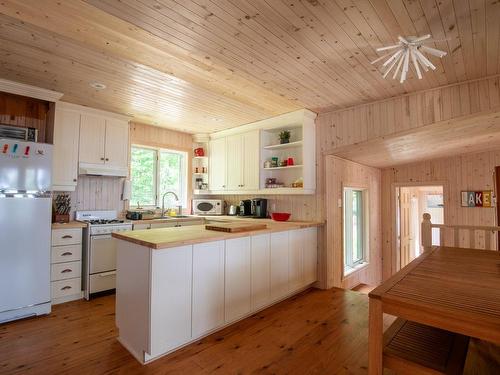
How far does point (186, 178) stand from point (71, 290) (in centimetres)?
254

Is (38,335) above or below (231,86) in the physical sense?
below

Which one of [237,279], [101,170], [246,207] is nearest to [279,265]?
[237,279]

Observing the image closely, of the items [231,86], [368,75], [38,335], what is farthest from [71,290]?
[368,75]

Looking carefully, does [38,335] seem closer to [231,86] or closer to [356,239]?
[231,86]

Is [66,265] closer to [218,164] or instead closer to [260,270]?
[260,270]

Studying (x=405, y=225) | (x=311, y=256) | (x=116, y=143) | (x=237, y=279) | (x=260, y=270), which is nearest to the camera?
(x=237, y=279)

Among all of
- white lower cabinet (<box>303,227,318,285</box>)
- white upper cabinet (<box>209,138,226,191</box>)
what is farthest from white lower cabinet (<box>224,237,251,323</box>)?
white upper cabinet (<box>209,138,226,191</box>)

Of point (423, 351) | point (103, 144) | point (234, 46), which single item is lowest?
point (423, 351)

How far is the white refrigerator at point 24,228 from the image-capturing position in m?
2.67

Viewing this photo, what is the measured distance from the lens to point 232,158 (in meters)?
4.70

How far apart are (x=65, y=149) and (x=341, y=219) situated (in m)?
3.88

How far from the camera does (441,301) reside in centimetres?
130

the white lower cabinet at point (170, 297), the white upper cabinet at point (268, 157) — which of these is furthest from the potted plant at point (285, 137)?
the white lower cabinet at point (170, 297)

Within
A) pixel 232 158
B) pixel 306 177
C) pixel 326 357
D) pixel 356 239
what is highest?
pixel 232 158
